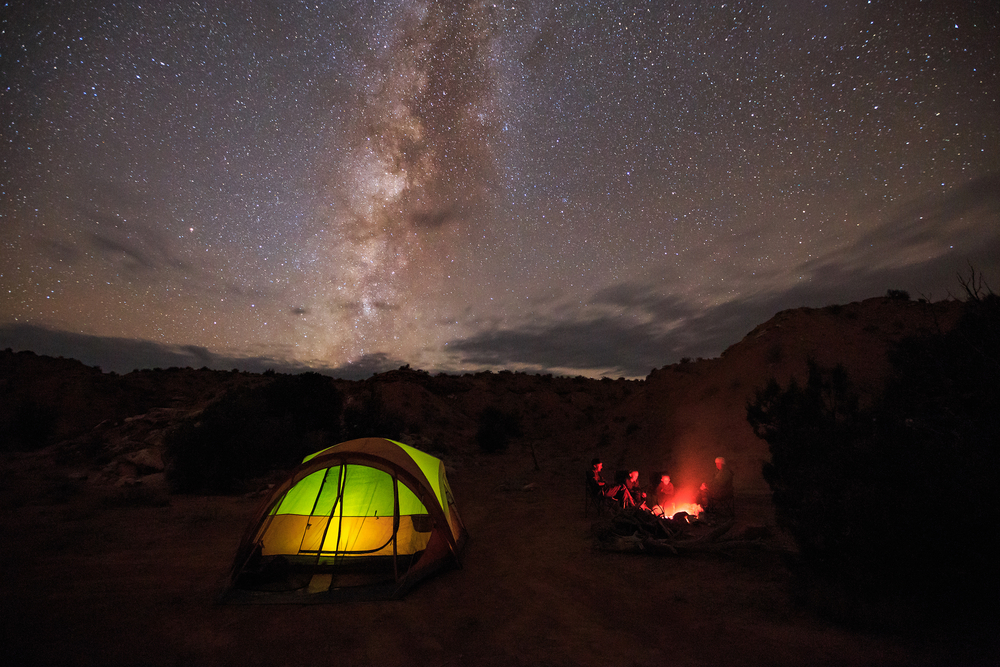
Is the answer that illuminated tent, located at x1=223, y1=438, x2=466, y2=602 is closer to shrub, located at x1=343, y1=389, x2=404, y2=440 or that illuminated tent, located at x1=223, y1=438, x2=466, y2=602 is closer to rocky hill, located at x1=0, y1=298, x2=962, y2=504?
rocky hill, located at x1=0, y1=298, x2=962, y2=504

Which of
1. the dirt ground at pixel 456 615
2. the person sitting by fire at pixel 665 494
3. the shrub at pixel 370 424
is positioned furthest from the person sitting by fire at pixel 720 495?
the shrub at pixel 370 424

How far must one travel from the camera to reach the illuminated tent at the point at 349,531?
19.4 ft

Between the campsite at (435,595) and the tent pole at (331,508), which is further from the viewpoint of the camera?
the tent pole at (331,508)

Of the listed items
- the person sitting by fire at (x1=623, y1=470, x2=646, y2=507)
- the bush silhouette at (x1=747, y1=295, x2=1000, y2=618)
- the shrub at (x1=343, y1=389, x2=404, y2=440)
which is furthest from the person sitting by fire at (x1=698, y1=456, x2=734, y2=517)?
the shrub at (x1=343, y1=389, x2=404, y2=440)

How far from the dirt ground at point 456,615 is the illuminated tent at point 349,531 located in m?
0.36

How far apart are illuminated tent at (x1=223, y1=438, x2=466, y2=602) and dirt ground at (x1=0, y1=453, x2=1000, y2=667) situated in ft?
1.17

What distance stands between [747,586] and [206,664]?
6.37 metres

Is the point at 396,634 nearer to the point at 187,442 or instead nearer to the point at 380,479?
the point at 380,479

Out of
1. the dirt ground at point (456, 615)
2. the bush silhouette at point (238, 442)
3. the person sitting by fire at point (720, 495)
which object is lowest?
the dirt ground at point (456, 615)

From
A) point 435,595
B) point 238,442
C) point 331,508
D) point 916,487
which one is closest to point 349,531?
point 331,508

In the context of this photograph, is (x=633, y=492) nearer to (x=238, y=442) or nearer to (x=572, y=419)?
(x=238, y=442)

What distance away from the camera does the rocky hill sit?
16453 millimetres

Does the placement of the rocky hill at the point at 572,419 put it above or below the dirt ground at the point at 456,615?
above

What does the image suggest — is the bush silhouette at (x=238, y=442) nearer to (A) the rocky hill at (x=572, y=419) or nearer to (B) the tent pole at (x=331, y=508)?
(A) the rocky hill at (x=572, y=419)
